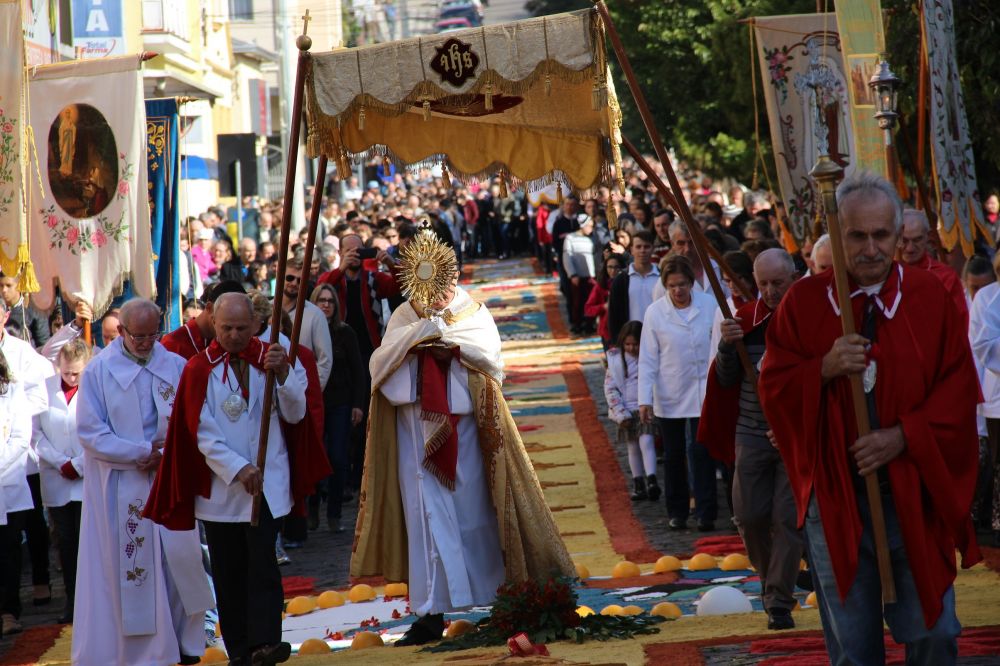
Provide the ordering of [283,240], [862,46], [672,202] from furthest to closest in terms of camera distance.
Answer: [862,46] < [672,202] < [283,240]

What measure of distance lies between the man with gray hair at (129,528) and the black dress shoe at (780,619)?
3.13 metres

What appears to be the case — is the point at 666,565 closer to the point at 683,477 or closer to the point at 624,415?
the point at 683,477

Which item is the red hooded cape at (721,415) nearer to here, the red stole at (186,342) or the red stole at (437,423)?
the red stole at (437,423)

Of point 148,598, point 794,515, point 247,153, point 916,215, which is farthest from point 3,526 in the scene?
point 247,153

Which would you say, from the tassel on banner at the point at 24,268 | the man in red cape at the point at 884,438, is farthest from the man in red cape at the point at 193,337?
the man in red cape at the point at 884,438

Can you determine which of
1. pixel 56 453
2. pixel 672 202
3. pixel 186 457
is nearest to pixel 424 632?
pixel 186 457

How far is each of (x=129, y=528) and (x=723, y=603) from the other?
334 centimetres

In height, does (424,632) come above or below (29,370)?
below

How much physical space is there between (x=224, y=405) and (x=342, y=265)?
5.05 m

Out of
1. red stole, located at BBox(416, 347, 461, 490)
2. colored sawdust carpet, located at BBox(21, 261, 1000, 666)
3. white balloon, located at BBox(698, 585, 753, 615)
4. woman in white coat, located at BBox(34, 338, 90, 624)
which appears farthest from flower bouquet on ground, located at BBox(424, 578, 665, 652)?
woman in white coat, located at BBox(34, 338, 90, 624)

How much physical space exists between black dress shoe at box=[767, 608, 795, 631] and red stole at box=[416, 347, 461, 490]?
2000mm

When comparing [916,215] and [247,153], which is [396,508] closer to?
[916,215]

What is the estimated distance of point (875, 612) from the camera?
5.31m

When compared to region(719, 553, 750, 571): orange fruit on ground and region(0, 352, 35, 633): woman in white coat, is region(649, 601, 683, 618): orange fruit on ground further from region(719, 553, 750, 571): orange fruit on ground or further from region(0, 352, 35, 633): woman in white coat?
region(0, 352, 35, 633): woman in white coat
